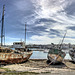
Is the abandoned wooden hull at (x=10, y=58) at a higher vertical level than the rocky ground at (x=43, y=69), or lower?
higher

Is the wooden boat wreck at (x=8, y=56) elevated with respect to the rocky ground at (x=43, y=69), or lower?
elevated

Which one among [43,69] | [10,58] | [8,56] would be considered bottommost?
[43,69]

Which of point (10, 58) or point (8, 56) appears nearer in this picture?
point (8, 56)

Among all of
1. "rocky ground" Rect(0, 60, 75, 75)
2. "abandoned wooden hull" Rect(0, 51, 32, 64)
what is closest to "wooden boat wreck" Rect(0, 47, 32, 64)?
"abandoned wooden hull" Rect(0, 51, 32, 64)

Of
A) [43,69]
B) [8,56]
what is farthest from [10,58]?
[43,69]

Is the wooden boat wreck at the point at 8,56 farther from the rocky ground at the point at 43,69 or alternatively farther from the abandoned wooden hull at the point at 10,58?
the rocky ground at the point at 43,69

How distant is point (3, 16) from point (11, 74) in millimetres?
17244

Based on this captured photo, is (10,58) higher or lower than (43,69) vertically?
higher

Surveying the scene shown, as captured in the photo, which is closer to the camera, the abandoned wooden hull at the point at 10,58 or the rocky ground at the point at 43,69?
the rocky ground at the point at 43,69

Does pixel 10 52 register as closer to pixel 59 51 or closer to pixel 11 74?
pixel 11 74

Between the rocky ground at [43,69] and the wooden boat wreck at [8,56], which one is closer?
the rocky ground at [43,69]

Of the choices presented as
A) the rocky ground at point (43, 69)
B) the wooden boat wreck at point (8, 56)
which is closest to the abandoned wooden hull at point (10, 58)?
the wooden boat wreck at point (8, 56)

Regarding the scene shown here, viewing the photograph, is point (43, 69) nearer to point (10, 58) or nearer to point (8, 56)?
point (10, 58)

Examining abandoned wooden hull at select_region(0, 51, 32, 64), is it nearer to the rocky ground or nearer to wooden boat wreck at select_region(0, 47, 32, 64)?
wooden boat wreck at select_region(0, 47, 32, 64)
